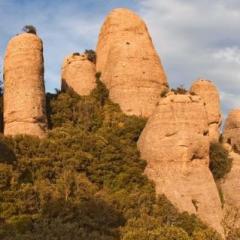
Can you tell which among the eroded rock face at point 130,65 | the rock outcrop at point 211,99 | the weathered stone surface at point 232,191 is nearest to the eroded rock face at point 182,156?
the weathered stone surface at point 232,191

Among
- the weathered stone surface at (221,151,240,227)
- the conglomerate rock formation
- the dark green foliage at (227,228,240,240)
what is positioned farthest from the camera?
the conglomerate rock formation

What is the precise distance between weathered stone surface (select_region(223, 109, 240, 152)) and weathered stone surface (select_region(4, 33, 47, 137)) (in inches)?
608

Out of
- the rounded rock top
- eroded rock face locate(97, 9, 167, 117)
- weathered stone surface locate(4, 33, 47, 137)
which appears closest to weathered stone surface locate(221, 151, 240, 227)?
eroded rock face locate(97, 9, 167, 117)

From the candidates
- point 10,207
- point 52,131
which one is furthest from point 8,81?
point 10,207

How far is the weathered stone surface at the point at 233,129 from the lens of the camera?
5081 centimetres

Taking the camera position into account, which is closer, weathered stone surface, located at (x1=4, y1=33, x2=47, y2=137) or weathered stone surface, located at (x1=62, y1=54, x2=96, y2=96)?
weathered stone surface, located at (x1=4, y1=33, x2=47, y2=137)

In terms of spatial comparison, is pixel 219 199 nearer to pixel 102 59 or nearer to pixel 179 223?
pixel 179 223

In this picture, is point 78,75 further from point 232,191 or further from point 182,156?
point 232,191

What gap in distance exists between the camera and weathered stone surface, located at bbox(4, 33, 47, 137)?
42.0 m

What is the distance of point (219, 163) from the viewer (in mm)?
43656

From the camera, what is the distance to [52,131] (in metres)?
42.8

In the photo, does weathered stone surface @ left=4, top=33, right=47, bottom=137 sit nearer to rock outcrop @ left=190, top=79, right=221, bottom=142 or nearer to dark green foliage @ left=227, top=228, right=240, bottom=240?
rock outcrop @ left=190, top=79, right=221, bottom=142

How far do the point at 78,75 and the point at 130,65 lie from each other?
412 cm

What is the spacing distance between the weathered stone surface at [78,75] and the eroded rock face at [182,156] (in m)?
7.80
